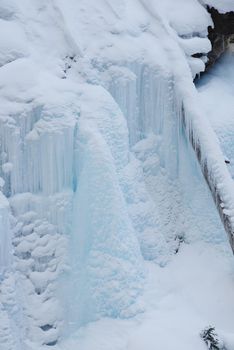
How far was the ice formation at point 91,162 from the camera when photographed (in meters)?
7.15

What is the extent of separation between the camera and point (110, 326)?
738 cm

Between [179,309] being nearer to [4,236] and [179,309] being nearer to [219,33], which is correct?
[4,236]

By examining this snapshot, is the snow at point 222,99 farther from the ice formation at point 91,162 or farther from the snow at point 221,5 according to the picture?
the snow at point 221,5

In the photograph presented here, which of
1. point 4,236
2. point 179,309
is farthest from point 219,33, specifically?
point 4,236

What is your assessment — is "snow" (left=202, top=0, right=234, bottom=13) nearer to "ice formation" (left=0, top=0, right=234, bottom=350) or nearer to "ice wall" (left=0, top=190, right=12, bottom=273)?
"ice formation" (left=0, top=0, right=234, bottom=350)

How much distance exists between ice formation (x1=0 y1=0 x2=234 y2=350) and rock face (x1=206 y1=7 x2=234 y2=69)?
4.26ft

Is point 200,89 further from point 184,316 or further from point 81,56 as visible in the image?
point 184,316

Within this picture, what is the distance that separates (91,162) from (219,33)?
4.95 metres

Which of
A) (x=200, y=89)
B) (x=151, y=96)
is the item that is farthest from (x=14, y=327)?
(x=200, y=89)

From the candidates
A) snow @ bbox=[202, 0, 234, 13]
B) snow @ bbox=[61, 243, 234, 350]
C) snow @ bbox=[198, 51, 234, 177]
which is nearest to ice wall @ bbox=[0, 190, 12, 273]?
snow @ bbox=[61, 243, 234, 350]

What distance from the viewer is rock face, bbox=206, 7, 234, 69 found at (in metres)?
10.9

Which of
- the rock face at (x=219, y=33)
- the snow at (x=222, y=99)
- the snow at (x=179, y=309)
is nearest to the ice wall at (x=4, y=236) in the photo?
the snow at (x=179, y=309)

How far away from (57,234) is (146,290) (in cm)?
154

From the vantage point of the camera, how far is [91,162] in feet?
24.6
